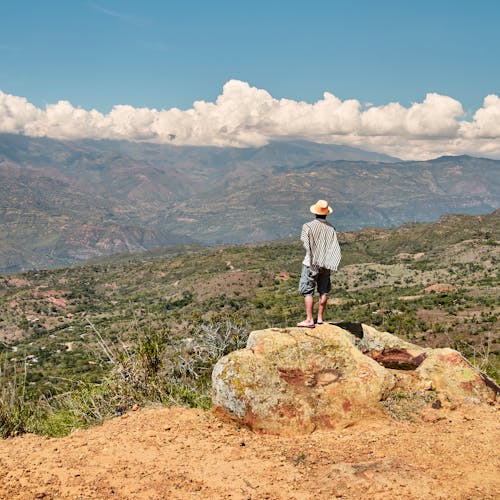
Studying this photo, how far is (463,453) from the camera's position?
828cm

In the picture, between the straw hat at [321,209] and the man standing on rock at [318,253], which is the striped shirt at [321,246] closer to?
the man standing on rock at [318,253]

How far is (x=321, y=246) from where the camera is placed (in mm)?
12148

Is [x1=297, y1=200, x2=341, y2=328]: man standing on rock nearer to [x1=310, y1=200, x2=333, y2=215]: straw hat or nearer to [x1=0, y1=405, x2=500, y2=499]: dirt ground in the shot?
[x1=310, y1=200, x2=333, y2=215]: straw hat

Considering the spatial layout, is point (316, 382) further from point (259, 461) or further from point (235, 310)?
point (235, 310)

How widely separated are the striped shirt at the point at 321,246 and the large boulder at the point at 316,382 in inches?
70.4

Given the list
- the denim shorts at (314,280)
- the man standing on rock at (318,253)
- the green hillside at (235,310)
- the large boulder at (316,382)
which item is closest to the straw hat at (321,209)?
the man standing on rock at (318,253)

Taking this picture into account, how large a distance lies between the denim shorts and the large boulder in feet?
3.81

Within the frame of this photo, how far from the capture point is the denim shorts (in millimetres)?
12227

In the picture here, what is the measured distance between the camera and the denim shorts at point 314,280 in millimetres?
12227

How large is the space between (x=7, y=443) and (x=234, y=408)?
202 inches

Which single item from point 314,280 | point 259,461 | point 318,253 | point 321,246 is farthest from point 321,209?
point 259,461

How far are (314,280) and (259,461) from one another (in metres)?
5.33

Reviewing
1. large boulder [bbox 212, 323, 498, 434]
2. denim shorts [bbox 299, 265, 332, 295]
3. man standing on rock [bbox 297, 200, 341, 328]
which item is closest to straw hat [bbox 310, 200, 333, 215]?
man standing on rock [bbox 297, 200, 341, 328]

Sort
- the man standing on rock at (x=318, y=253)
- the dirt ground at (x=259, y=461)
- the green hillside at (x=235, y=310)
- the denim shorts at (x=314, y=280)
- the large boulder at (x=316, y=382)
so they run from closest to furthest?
the dirt ground at (x=259, y=461)
the large boulder at (x=316, y=382)
the man standing on rock at (x=318, y=253)
the denim shorts at (x=314, y=280)
the green hillside at (x=235, y=310)
